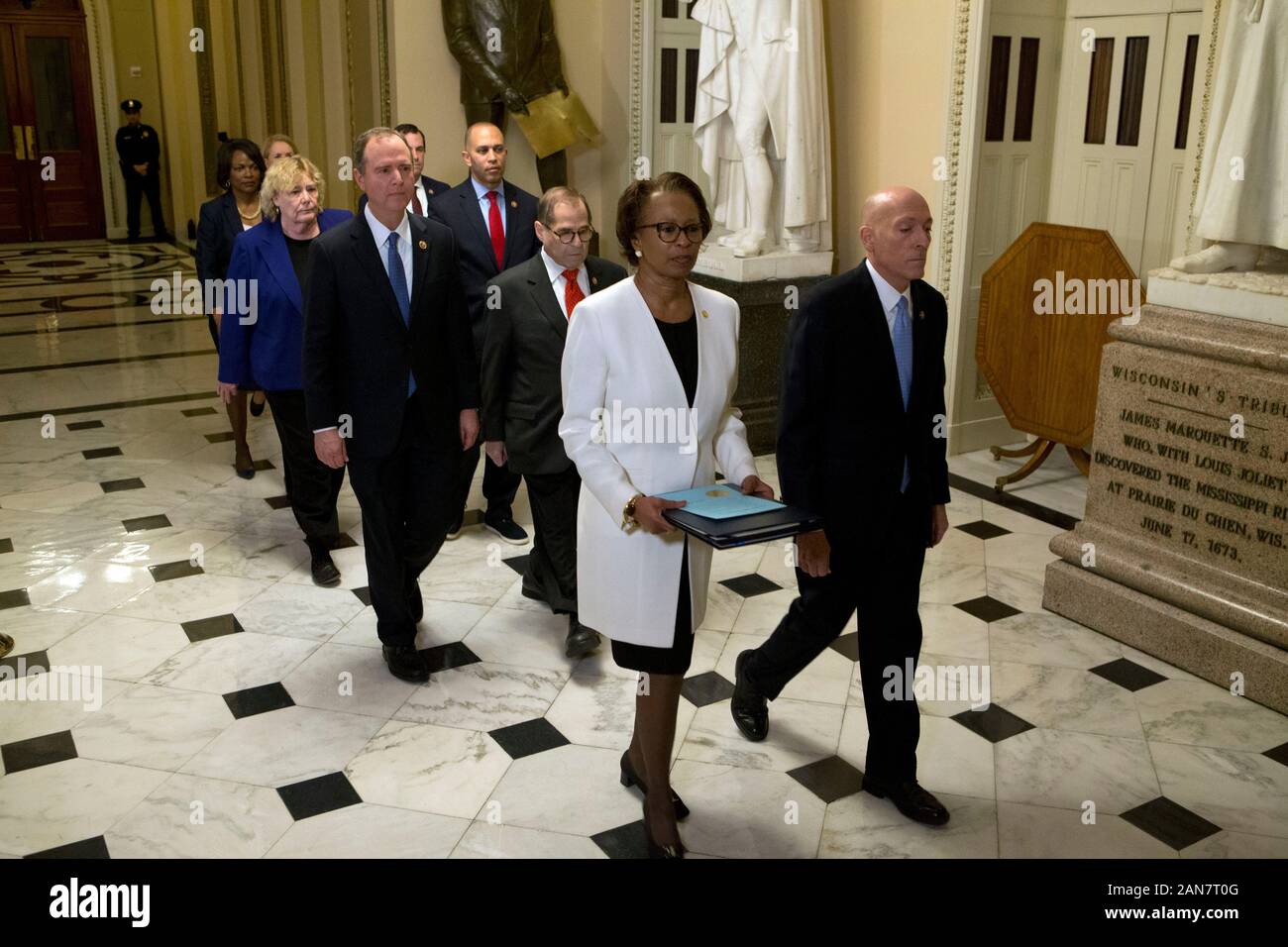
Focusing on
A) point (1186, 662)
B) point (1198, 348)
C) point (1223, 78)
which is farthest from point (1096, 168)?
point (1186, 662)

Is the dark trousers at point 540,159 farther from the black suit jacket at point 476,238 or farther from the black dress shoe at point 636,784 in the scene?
the black dress shoe at point 636,784

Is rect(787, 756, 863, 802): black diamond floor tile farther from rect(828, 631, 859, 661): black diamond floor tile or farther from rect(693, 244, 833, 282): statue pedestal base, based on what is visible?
rect(693, 244, 833, 282): statue pedestal base

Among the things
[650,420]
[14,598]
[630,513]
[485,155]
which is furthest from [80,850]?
[485,155]

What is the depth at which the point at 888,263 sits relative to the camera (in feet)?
9.56

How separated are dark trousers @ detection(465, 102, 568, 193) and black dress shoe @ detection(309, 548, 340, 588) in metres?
3.71

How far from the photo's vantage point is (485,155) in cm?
514

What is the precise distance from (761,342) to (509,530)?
1923 millimetres

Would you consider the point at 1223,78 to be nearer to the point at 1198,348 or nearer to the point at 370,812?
the point at 1198,348

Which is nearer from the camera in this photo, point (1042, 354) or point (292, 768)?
point (292, 768)

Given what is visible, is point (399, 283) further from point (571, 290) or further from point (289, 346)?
point (289, 346)

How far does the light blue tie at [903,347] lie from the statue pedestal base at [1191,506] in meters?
1.64

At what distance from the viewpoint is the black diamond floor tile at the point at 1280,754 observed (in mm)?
3574

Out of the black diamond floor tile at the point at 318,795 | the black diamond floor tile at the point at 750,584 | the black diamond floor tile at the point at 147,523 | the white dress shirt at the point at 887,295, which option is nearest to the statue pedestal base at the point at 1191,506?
the black diamond floor tile at the point at 750,584

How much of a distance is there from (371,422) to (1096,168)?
458 cm
